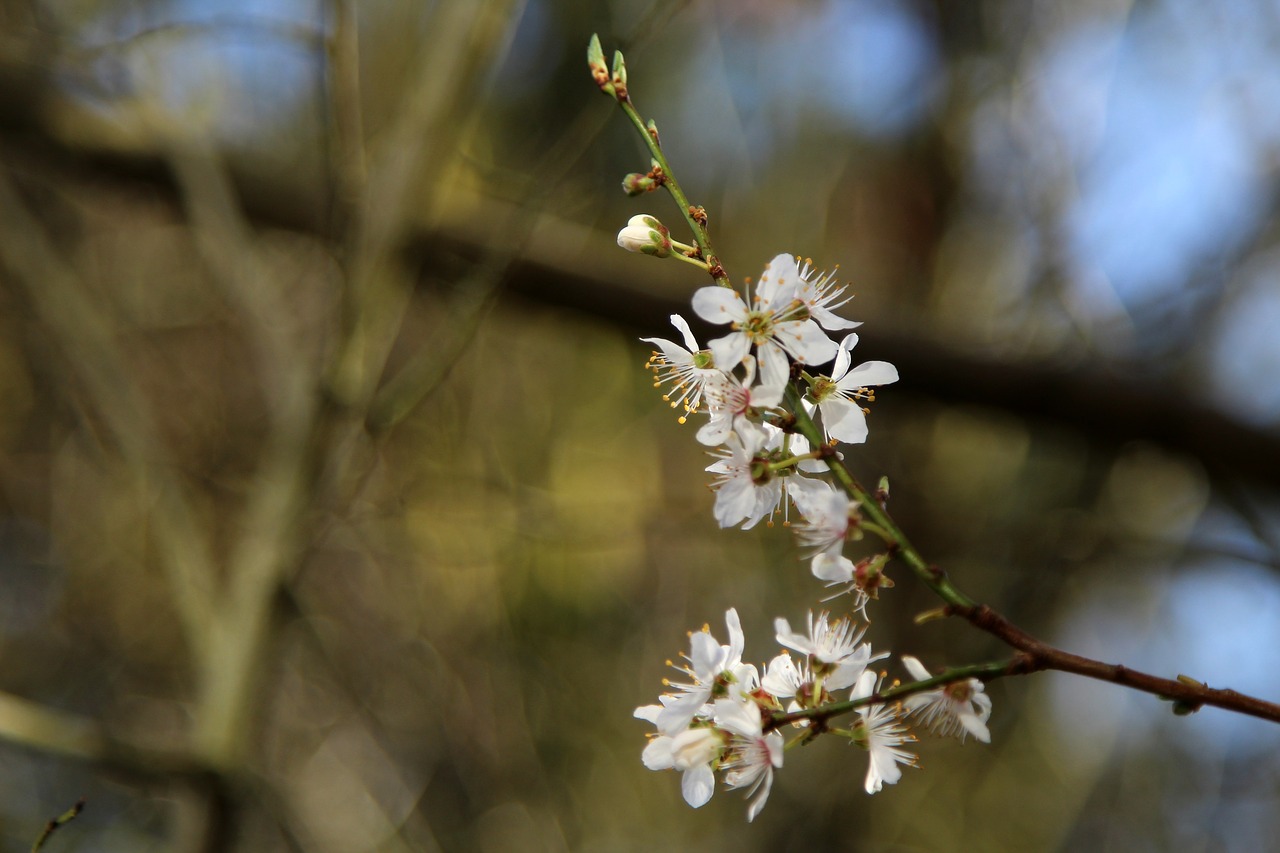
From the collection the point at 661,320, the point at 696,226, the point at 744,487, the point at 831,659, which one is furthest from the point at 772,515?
the point at 661,320

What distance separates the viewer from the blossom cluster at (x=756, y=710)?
2.33 ft

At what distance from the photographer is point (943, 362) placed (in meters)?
2.11

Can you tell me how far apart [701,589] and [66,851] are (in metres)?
2.38

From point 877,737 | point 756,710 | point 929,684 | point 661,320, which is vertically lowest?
point 661,320

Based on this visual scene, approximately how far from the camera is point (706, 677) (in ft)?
2.53

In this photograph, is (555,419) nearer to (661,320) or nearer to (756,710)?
(661,320)

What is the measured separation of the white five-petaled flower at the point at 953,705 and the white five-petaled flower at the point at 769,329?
0.24 metres

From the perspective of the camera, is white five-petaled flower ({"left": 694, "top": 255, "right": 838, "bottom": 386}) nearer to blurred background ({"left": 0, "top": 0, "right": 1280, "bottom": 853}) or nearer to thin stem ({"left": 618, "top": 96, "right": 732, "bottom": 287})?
thin stem ({"left": 618, "top": 96, "right": 732, "bottom": 287})

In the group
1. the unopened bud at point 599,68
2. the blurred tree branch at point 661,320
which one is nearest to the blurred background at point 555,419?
the blurred tree branch at point 661,320

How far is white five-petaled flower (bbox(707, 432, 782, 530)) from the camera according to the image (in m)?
0.73

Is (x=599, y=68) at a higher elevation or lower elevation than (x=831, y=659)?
higher

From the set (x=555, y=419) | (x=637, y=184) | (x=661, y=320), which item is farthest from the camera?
(x=555, y=419)

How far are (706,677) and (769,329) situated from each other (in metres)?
0.30


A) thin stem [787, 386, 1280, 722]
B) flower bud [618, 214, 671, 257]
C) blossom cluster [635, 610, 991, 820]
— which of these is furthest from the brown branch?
flower bud [618, 214, 671, 257]
